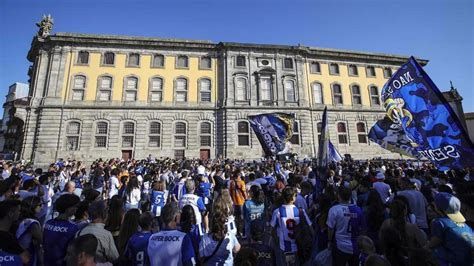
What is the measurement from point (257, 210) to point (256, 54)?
25225 millimetres

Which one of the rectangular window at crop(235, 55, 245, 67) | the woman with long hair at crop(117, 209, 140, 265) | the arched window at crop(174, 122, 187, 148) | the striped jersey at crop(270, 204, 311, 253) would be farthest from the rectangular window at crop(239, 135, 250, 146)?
the woman with long hair at crop(117, 209, 140, 265)

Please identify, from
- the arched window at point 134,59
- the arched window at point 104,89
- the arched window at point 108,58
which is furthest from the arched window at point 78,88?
the arched window at point 134,59

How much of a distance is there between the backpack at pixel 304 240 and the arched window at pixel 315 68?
2839 cm

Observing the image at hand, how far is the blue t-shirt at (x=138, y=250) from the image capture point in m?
3.00

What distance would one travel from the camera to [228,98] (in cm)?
2619

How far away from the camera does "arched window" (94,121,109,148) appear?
23750 mm

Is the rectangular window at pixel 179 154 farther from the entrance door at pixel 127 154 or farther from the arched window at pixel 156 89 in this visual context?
the arched window at pixel 156 89

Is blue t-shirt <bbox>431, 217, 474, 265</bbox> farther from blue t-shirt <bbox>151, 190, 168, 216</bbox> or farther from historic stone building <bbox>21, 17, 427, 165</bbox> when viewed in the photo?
historic stone building <bbox>21, 17, 427, 165</bbox>

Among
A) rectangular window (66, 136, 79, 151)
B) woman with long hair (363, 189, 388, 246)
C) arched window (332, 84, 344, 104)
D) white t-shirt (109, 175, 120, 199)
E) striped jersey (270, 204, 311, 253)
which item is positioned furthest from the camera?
arched window (332, 84, 344, 104)

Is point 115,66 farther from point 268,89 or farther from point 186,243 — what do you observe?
point 186,243

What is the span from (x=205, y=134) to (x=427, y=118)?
21.8 metres

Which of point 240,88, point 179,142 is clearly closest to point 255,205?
point 179,142

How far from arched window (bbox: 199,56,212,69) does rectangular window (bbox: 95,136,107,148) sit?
1300cm

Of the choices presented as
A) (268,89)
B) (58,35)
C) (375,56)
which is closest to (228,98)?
(268,89)
